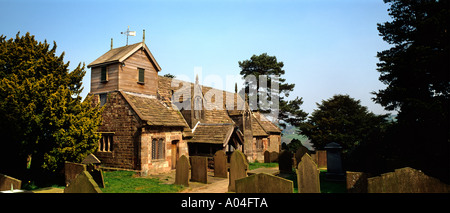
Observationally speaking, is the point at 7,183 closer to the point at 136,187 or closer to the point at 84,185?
the point at 84,185

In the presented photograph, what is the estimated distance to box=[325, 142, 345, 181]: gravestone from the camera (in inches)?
580

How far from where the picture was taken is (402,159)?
11742mm

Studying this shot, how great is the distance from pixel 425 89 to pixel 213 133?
Answer: 14652 mm

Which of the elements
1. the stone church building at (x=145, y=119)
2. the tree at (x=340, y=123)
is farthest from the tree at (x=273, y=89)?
the stone church building at (x=145, y=119)

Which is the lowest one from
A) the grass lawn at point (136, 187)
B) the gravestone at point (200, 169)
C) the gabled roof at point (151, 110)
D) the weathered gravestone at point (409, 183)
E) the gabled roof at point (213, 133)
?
the grass lawn at point (136, 187)

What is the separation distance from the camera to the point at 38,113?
1212cm

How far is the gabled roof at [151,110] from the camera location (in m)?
17.6

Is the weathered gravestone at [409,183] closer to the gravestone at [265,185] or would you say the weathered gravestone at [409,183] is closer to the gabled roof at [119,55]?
the gravestone at [265,185]

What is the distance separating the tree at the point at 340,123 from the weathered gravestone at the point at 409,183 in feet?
86.9

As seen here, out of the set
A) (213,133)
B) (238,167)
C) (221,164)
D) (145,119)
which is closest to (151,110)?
(145,119)

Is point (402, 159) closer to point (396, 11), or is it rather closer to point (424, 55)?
point (424, 55)

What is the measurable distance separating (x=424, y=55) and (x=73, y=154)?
18047mm

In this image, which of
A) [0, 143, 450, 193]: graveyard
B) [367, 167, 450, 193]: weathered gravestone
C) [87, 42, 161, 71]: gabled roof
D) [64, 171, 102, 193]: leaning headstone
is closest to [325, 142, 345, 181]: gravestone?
[0, 143, 450, 193]: graveyard
